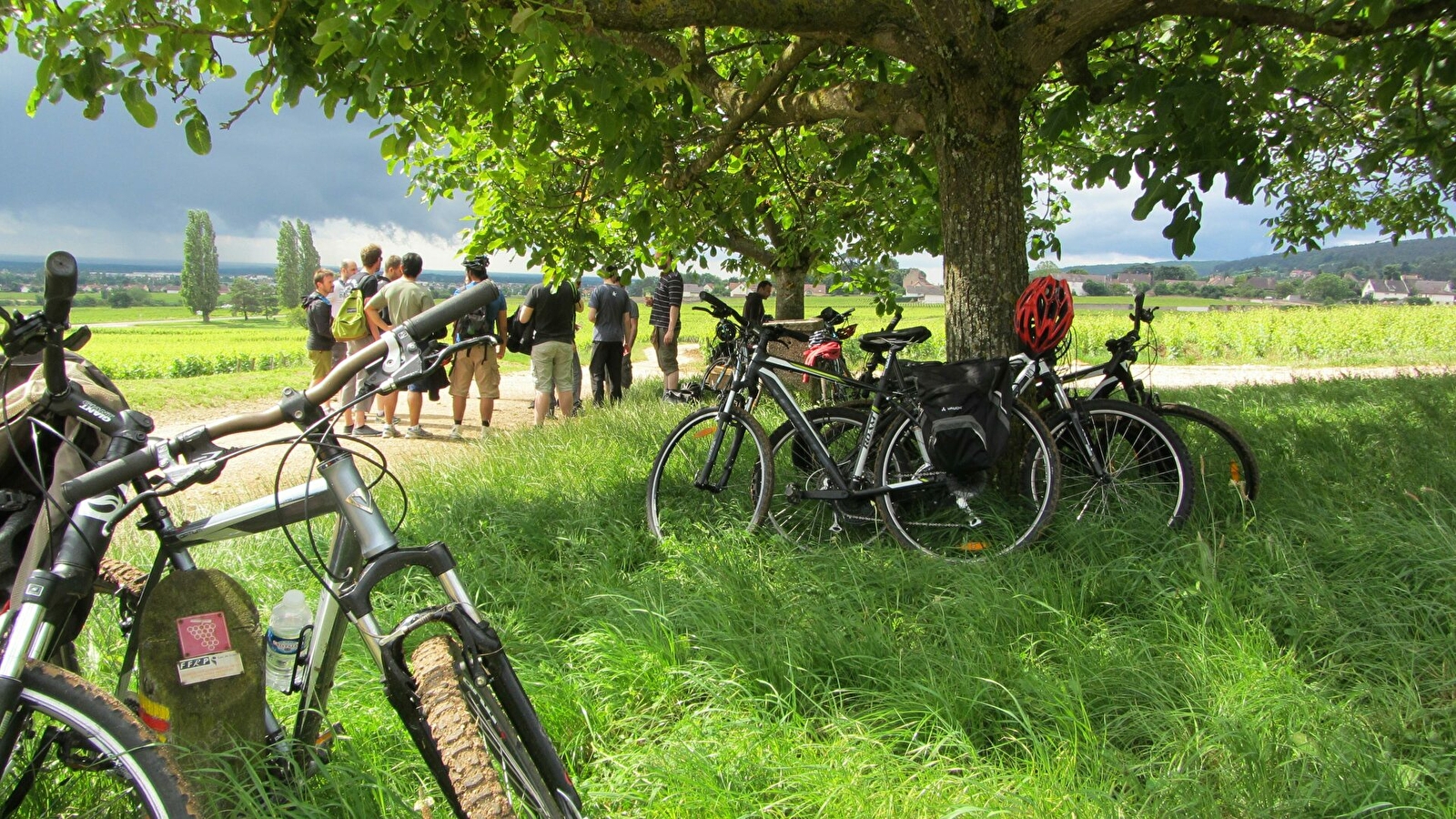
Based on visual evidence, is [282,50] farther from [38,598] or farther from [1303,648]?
[1303,648]

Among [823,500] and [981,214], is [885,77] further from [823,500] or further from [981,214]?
[823,500]

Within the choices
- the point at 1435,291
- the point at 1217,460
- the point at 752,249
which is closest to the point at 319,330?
the point at 752,249

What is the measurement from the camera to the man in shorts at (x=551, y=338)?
29.9 feet

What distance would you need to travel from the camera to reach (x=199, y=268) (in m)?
62.0

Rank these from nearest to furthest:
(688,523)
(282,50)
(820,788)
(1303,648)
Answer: (820,788)
(1303,648)
(282,50)
(688,523)

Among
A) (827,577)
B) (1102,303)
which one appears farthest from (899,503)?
(1102,303)

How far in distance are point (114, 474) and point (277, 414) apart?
1.09 feet

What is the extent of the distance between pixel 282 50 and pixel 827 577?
360cm

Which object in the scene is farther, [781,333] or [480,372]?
[480,372]

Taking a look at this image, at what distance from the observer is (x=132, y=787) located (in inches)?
57.6

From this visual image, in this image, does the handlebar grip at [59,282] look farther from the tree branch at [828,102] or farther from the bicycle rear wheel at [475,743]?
the tree branch at [828,102]

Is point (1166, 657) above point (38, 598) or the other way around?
the other way around

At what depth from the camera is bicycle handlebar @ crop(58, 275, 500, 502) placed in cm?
161

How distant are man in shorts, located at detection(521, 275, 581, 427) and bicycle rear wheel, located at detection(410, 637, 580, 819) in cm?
747
